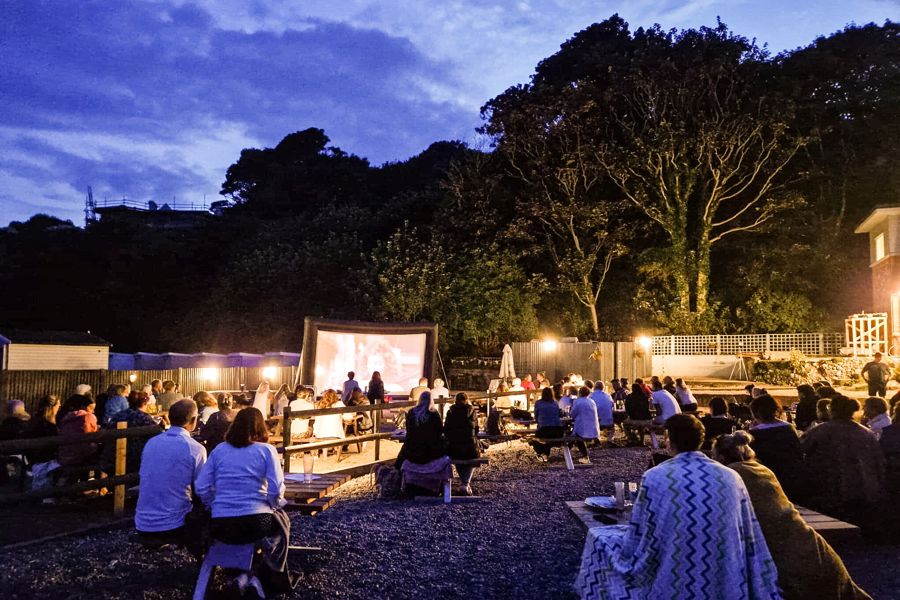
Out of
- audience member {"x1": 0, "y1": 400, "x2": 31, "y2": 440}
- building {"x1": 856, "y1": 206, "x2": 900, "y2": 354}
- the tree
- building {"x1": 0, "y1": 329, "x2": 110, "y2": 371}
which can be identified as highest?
the tree

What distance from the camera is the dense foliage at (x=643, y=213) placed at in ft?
88.5

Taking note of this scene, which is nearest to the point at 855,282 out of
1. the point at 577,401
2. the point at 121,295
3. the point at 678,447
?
the point at 577,401

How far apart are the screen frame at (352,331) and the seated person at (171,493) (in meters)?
13.0

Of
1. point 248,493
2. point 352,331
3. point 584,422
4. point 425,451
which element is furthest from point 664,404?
point 352,331

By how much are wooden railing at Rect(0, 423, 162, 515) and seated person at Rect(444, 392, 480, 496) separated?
11.0 ft

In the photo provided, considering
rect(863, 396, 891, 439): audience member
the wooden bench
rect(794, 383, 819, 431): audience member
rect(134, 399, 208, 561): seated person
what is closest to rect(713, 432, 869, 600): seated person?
the wooden bench

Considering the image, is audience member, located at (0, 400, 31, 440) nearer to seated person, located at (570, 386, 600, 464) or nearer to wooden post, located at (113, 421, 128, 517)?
wooden post, located at (113, 421, 128, 517)

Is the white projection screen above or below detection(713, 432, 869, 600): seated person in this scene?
above

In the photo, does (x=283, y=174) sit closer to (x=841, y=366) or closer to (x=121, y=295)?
(x=121, y=295)

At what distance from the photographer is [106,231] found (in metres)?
45.3

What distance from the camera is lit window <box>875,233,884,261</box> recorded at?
22438 mm

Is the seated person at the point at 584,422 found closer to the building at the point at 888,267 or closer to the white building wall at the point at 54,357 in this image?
the building at the point at 888,267

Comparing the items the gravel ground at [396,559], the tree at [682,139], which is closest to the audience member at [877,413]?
the gravel ground at [396,559]

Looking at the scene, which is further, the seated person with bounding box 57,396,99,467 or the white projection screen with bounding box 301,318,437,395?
the white projection screen with bounding box 301,318,437,395
